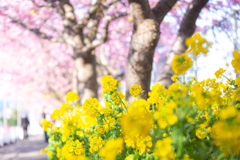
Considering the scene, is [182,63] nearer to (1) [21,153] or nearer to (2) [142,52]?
(2) [142,52]

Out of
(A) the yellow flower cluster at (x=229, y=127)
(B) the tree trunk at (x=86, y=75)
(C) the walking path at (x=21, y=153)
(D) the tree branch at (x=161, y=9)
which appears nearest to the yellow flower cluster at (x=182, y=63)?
(A) the yellow flower cluster at (x=229, y=127)

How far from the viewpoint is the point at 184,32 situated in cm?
511

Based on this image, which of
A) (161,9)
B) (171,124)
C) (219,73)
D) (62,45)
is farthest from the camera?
(62,45)

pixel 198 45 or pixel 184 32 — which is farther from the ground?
pixel 184 32

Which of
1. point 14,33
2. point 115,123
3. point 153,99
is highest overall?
point 14,33

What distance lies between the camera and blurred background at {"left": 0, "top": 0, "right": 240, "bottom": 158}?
8.19 meters

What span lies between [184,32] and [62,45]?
1379 cm

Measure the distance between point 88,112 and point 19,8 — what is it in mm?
9989

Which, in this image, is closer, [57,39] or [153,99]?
[153,99]

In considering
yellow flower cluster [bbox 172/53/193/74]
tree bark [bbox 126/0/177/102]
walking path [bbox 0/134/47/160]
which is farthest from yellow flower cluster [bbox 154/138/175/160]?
walking path [bbox 0/134/47/160]

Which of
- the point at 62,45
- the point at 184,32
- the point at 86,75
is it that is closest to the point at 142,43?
the point at 184,32

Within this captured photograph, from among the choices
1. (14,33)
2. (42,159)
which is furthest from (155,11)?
(14,33)

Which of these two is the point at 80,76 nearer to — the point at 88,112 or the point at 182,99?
the point at 88,112

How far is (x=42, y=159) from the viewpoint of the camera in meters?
9.37
